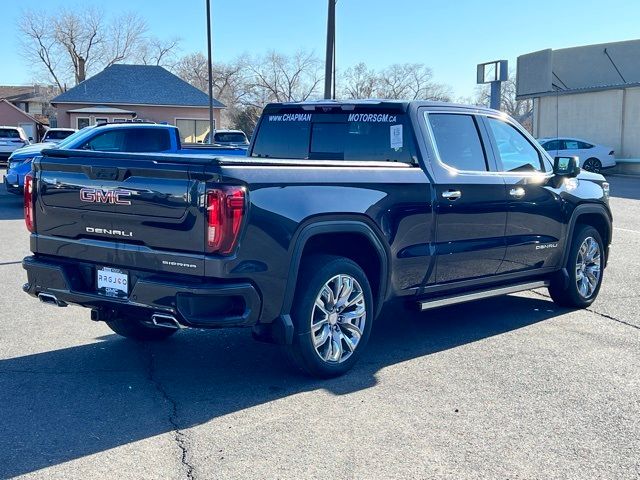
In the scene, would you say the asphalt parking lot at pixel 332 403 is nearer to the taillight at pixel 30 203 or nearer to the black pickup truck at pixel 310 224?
the black pickup truck at pixel 310 224

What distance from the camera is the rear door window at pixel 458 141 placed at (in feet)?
22.1

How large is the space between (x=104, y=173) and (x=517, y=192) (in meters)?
3.67

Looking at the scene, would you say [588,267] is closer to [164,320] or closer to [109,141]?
[164,320]

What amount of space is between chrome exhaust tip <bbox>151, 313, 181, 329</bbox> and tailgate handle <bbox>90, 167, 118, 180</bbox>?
94 centimetres

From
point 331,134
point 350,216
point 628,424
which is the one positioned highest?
point 331,134

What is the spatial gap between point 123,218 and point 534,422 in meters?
2.88

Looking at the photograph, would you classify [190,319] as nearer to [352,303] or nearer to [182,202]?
[182,202]

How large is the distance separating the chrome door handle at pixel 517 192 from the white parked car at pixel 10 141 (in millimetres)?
28471

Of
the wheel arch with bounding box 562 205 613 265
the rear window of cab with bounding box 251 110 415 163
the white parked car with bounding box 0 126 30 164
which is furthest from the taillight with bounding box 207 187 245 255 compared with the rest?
the white parked car with bounding box 0 126 30 164

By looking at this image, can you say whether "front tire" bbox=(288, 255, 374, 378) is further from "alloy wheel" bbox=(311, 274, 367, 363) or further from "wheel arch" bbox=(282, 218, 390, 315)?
"wheel arch" bbox=(282, 218, 390, 315)

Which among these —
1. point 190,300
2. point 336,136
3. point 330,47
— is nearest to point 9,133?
point 330,47

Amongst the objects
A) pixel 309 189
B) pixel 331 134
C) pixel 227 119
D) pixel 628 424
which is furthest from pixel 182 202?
pixel 227 119

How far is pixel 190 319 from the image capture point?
498cm

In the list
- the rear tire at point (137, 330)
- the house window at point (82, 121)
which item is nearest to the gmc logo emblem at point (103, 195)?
the rear tire at point (137, 330)
